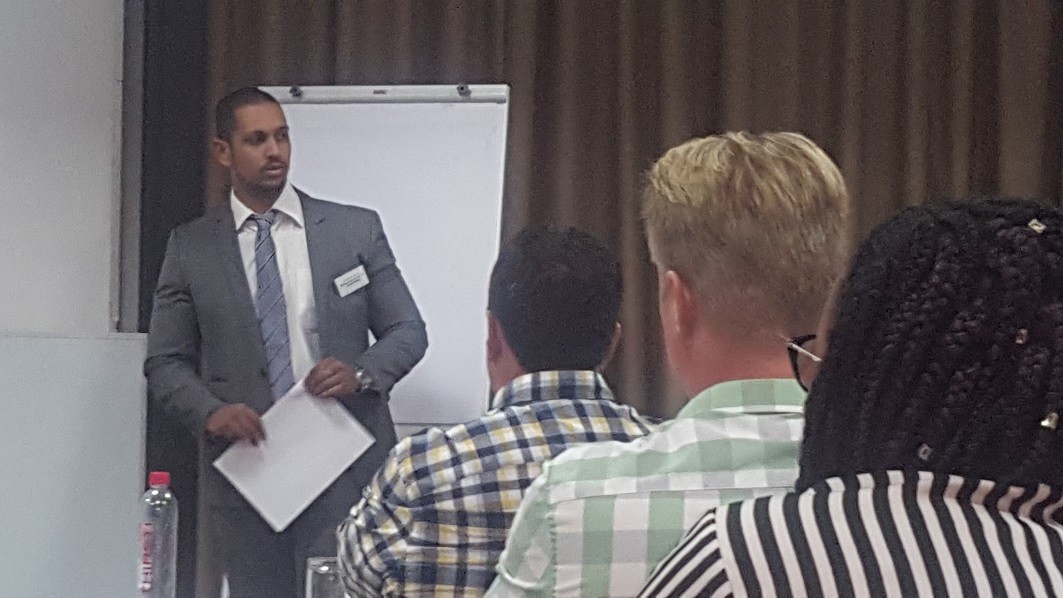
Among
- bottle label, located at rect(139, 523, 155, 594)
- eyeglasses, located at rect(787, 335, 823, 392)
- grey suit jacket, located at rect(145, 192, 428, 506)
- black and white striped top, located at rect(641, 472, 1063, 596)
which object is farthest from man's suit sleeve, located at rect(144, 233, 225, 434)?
black and white striped top, located at rect(641, 472, 1063, 596)

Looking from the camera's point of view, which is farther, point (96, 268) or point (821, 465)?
point (96, 268)

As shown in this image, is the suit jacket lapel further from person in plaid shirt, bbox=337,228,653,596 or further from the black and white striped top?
the black and white striped top

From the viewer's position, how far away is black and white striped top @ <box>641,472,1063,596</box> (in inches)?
26.9

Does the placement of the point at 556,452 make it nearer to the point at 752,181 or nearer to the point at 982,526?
the point at 752,181

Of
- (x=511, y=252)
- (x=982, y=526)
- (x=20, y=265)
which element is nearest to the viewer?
(x=982, y=526)

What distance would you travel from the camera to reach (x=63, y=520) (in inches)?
Result: 117

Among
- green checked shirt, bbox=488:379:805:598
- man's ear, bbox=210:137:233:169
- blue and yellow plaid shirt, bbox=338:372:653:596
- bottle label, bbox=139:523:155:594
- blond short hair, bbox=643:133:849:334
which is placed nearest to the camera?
green checked shirt, bbox=488:379:805:598

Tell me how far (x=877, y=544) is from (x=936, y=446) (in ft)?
0.24

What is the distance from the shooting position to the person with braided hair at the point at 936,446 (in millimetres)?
688

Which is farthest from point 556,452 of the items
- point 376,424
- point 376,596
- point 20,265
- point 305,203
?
point 20,265

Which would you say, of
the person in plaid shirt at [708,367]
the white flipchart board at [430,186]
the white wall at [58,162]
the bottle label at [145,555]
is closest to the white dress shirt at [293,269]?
the white flipchart board at [430,186]

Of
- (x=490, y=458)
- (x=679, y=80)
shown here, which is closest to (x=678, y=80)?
(x=679, y=80)

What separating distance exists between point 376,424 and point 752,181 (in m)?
2.05

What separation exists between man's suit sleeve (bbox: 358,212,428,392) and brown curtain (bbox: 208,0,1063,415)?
55 cm
